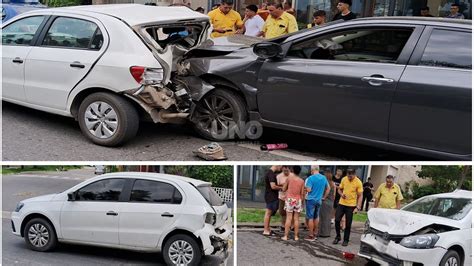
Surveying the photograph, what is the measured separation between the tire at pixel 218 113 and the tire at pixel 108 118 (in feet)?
2.42

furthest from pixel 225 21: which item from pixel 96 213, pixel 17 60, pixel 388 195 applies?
pixel 388 195

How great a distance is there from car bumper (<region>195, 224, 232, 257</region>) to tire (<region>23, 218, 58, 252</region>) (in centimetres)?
122

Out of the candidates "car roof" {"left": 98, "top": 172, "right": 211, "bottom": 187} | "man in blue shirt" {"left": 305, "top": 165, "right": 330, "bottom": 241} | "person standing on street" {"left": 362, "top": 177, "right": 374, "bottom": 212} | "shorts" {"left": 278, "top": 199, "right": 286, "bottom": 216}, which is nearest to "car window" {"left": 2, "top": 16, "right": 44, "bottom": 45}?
"car roof" {"left": 98, "top": 172, "right": 211, "bottom": 187}

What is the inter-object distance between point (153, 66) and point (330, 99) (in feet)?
5.94

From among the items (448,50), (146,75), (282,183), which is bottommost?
(282,183)

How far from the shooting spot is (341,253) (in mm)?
4336

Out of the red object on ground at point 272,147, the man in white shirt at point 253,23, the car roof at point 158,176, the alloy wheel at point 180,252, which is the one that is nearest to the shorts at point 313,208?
the car roof at point 158,176

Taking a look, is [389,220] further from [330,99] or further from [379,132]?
[330,99]

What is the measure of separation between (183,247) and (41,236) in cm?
120

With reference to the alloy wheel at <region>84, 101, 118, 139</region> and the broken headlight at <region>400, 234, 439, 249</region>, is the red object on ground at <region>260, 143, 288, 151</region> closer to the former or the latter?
the alloy wheel at <region>84, 101, 118, 139</region>

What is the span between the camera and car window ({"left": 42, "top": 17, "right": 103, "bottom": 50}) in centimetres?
554

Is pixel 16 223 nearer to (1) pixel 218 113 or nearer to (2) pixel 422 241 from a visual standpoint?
(1) pixel 218 113

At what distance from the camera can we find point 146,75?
17.4ft

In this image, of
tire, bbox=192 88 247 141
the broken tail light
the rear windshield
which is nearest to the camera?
the rear windshield
